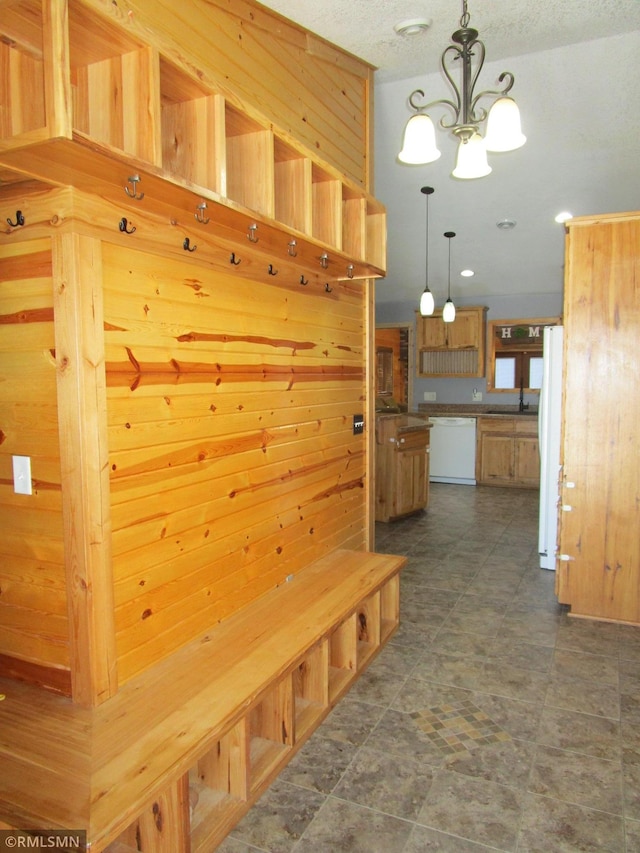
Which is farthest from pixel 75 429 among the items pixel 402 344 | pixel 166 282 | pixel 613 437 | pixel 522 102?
pixel 402 344

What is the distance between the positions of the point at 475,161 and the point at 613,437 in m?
1.81

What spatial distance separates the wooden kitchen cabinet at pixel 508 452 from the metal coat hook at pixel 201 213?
591 centimetres

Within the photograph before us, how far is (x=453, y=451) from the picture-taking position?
7.44 metres

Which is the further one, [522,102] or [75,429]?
[522,102]

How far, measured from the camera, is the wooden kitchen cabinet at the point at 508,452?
7.00 m

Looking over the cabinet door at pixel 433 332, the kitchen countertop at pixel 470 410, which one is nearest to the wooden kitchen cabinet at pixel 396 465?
the kitchen countertop at pixel 470 410

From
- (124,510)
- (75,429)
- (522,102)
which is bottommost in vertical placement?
(124,510)

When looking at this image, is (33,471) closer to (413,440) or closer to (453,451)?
(413,440)

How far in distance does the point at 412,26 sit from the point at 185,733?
10.5 ft

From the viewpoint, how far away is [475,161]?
2240 mm

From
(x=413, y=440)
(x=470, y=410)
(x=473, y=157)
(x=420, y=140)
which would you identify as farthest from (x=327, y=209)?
(x=470, y=410)

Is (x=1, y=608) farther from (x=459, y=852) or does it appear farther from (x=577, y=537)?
(x=577, y=537)

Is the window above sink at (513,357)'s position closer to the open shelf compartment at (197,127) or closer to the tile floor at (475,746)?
the tile floor at (475,746)

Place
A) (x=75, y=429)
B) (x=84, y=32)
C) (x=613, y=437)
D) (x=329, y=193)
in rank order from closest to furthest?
1. (x=84, y=32)
2. (x=75, y=429)
3. (x=329, y=193)
4. (x=613, y=437)
